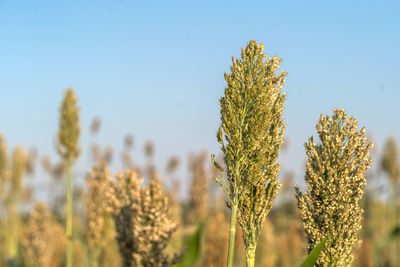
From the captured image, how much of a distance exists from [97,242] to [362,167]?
20.0 ft

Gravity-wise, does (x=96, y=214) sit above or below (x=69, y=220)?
above

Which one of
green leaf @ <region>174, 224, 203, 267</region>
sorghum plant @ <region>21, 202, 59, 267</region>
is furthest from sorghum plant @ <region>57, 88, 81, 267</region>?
sorghum plant @ <region>21, 202, 59, 267</region>

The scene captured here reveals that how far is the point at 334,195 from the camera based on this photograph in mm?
5473

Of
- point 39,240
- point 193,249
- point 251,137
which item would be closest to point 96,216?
point 193,249

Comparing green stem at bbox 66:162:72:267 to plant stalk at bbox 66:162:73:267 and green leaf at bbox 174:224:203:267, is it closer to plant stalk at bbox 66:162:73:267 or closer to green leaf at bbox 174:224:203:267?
plant stalk at bbox 66:162:73:267

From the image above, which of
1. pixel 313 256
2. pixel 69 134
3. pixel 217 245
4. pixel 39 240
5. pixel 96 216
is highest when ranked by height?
pixel 69 134

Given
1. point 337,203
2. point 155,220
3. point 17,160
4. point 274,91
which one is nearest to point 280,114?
point 274,91

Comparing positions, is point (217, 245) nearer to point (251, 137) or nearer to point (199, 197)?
point (199, 197)

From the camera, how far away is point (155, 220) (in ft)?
24.4

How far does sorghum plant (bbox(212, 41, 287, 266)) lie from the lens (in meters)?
5.38

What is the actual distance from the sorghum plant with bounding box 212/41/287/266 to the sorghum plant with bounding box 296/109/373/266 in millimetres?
427

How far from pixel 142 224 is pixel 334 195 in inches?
125

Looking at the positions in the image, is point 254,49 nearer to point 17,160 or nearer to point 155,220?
point 155,220

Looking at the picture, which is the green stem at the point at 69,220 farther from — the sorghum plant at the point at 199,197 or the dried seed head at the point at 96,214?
the sorghum plant at the point at 199,197
